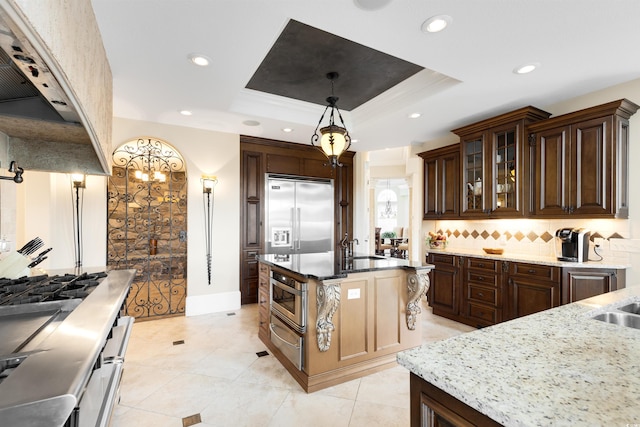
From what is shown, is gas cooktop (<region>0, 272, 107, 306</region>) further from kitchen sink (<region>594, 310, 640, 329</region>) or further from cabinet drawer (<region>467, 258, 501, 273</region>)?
cabinet drawer (<region>467, 258, 501, 273</region>)

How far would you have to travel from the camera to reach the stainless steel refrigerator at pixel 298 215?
5.05 meters

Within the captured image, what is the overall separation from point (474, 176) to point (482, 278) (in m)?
1.35

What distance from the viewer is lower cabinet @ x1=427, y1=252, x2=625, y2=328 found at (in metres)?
2.83

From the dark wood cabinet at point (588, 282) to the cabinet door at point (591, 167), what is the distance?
59cm

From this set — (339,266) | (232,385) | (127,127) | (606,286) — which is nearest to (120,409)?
(232,385)

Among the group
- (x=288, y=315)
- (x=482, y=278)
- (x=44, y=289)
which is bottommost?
(x=288, y=315)

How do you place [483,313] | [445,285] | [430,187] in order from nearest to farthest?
1. [483,313]
2. [445,285]
3. [430,187]

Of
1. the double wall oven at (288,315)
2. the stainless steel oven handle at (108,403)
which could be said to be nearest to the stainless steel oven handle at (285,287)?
the double wall oven at (288,315)

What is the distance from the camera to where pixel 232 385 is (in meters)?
2.40

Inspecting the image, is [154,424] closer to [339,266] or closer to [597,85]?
[339,266]

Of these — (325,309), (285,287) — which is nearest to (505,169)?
(325,309)

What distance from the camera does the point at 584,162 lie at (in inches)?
116

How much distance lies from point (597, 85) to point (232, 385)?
4.56m

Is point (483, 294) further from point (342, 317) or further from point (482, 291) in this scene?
point (342, 317)
